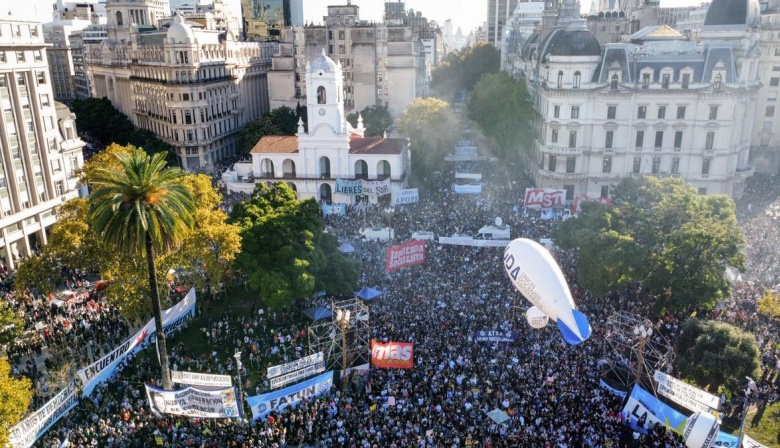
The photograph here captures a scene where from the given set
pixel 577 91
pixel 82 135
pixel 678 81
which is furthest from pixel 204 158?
pixel 678 81

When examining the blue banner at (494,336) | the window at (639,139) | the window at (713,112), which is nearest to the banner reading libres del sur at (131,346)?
the blue banner at (494,336)

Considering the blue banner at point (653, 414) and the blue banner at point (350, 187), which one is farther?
the blue banner at point (350, 187)

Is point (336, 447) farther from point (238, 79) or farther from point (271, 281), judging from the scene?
point (238, 79)

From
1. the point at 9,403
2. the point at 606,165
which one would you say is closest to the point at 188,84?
the point at 606,165

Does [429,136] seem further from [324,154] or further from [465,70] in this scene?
[465,70]

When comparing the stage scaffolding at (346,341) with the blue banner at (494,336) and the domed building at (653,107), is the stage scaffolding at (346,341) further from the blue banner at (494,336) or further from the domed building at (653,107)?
the domed building at (653,107)

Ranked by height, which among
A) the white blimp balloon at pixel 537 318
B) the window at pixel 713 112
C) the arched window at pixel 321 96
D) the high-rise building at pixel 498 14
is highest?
the high-rise building at pixel 498 14
